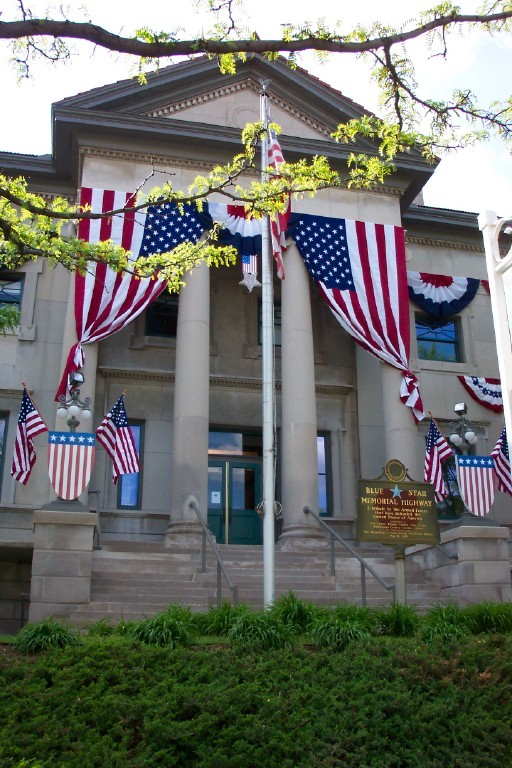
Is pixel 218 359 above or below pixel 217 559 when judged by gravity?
above

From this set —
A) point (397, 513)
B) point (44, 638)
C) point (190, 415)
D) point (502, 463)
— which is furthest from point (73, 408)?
point (502, 463)

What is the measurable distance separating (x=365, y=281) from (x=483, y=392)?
5.85 meters

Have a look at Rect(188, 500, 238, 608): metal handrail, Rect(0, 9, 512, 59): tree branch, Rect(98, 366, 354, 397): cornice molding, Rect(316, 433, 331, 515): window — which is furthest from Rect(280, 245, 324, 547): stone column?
Rect(0, 9, 512, 59): tree branch

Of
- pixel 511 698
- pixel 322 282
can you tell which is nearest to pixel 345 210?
pixel 322 282

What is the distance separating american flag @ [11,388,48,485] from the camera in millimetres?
19031

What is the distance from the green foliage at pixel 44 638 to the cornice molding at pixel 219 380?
12201 mm

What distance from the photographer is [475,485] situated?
707 inches

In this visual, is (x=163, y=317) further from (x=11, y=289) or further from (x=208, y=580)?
(x=208, y=580)

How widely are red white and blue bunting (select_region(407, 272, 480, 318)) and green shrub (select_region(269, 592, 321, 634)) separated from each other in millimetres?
14501

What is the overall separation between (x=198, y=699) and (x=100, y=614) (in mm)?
5323

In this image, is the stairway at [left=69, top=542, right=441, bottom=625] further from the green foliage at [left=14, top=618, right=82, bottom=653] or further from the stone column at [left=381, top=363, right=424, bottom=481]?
the stone column at [left=381, top=363, right=424, bottom=481]

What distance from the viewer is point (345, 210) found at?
75.4 feet

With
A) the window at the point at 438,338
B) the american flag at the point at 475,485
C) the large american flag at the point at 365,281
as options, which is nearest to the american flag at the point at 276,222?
the large american flag at the point at 365,281

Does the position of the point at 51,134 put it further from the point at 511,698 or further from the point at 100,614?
the point at 511,698
